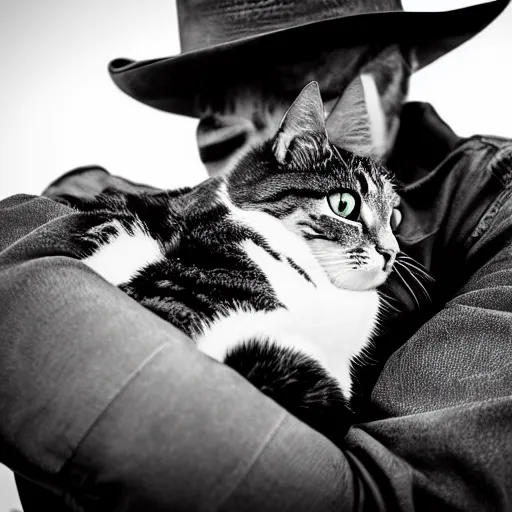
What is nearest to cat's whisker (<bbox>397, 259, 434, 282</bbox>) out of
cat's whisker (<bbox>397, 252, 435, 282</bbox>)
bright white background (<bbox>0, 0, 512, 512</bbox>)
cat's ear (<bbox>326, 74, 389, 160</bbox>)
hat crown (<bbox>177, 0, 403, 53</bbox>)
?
cat's whisker (<bbox>397, 252, 435, 282</bbox>)

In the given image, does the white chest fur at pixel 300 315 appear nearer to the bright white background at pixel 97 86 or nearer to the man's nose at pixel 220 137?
the man's nose at pixel 220 137

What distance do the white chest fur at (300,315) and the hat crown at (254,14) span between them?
257mm

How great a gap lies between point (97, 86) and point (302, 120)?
1.99 ft

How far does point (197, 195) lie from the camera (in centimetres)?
50

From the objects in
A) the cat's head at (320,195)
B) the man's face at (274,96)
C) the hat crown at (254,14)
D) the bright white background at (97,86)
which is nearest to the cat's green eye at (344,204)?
the cat's head at (320,195)

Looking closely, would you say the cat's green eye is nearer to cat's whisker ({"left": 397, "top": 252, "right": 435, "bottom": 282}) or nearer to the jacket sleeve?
cat's whisker ({"left": 397, "top": 252, "right": 435, "bottom": 282})

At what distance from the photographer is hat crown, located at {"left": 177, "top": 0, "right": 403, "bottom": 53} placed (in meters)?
0.58

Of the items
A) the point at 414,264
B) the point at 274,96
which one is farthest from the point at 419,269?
the point at 274,96

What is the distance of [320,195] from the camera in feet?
1.59

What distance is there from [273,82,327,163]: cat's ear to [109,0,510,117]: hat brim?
83 millimetres

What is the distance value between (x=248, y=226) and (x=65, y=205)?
0.82ft

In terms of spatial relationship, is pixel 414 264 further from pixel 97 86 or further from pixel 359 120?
pixel 97 86

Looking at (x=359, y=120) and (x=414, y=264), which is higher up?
(x=359, y=120)

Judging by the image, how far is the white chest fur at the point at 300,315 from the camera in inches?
16.0
